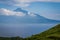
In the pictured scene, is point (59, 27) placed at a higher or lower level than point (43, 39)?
higher

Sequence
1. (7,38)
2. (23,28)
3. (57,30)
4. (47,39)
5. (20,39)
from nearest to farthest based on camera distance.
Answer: (47,39)
(57,30)
(20,39)
(7,38)
(23,28)

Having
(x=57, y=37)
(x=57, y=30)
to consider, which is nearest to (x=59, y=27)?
(x=57, y=30)

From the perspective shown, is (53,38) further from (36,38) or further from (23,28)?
(23,28)

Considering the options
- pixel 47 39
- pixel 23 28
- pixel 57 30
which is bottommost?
pixel 47 39

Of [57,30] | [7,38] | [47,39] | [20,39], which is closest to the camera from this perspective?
[47,39]

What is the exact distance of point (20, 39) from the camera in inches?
94.5

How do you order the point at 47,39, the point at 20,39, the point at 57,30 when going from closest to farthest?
the point at 47,39
the point at 57,30
the point at 20,39

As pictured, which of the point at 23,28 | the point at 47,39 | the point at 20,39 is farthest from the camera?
the point at 23,28

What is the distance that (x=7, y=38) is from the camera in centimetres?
261

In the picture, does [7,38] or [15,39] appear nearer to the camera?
[15,39]

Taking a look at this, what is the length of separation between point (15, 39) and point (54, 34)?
2.25 ft

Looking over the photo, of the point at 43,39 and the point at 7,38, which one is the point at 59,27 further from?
the point at 7,38

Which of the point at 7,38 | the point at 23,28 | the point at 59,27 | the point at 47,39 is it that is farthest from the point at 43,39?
the point at 23,28

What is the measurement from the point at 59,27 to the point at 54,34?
9.5 inches
